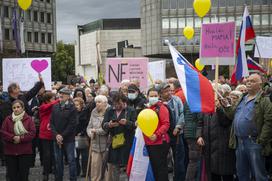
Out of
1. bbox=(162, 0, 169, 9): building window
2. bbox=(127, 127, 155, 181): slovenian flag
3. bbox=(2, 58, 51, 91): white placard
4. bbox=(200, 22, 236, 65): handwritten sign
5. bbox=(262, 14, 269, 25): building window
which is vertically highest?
bbox=(162, 0, 169, 9): building window

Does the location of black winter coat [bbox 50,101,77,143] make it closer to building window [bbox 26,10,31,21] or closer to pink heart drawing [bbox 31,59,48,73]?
pink heart drawing [bbox 31,59,48,73]

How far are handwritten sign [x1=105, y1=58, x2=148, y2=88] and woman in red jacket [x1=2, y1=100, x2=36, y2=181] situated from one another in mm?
3599

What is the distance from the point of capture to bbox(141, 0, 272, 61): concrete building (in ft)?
246

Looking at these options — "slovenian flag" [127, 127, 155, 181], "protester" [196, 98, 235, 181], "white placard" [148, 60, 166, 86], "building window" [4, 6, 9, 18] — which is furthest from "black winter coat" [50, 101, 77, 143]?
"building window" [4, 6, 9, 18]

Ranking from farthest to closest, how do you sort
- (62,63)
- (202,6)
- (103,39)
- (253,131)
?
(103,39)
(62,63)
(202,6)
(253,131)

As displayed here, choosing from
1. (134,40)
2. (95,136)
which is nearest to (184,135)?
(95,136)

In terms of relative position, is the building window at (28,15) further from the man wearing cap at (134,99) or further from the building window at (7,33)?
the man wearing cap at (134,99)

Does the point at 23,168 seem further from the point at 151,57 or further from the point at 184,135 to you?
the point at 151,57

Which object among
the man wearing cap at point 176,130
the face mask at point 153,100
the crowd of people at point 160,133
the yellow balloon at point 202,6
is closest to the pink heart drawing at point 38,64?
the crowd of people at point 160,133

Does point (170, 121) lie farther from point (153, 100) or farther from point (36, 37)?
point (36, 37)

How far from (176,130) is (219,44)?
200cm

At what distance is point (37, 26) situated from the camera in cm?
7944

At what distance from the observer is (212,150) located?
327 inches

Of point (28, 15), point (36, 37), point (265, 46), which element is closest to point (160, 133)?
point (265, 46)
